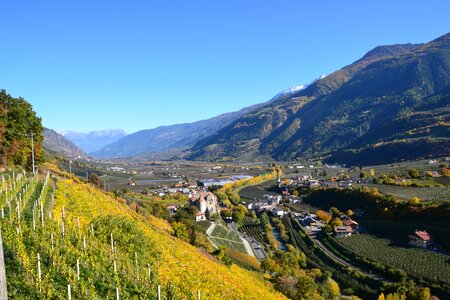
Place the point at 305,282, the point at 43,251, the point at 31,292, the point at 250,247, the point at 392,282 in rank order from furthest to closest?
the point at 250,247, the point at 392,282, the point at 305,282, the point at 43,251, the point at 31,292

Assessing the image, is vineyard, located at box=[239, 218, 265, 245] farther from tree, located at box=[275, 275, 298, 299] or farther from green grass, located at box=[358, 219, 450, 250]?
tree, located at box=[275, 275, 298, 299]

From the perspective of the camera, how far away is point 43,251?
45.8 ft

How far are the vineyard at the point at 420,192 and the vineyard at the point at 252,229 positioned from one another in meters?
31.5

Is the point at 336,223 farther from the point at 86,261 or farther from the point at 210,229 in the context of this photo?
the point at 86,261

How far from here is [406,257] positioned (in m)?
53.4

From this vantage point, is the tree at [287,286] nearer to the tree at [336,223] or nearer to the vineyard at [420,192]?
the tree at [336,223]

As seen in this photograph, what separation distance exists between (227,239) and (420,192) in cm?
4973

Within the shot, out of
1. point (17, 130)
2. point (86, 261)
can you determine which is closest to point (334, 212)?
point (17, 130)

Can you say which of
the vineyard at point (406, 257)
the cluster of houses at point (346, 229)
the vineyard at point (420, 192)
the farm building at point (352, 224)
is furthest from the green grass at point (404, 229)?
the vineyard at point (420, 192)

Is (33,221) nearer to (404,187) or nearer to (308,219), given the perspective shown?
(308,219)

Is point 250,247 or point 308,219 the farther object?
point 308,219

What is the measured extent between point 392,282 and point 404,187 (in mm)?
53030

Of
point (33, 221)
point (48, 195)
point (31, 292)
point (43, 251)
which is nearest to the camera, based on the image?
point (31, 292)

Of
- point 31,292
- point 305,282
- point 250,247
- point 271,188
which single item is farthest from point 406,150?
point 31,292
